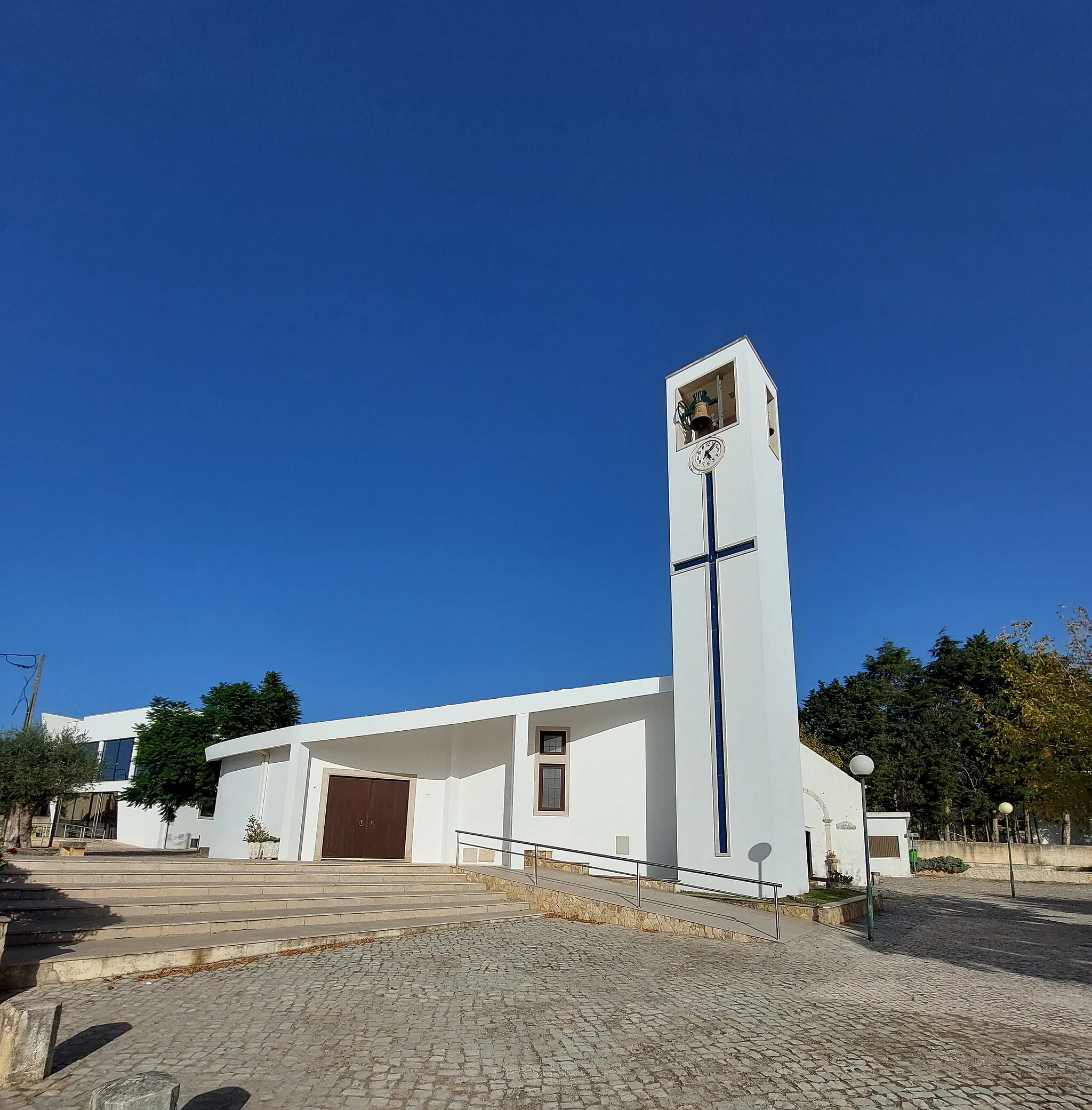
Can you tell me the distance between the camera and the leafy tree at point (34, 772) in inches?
1029

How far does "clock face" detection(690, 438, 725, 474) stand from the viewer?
16984 mm

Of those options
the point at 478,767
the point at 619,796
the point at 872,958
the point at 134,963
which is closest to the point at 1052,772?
the point at 872,958

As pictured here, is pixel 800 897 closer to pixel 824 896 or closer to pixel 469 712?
pixel 824 896

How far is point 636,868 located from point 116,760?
3618cm

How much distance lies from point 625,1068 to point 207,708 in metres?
27.2

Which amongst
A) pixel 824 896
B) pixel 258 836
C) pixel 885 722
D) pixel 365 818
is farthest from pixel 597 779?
pixel 885 722

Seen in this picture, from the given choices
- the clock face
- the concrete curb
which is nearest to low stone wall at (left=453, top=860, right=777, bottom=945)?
the concrete curb

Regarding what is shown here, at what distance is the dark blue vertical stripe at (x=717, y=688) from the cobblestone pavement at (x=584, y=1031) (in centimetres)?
414

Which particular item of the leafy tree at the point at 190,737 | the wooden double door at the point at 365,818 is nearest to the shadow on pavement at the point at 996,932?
the wooden double door at the point at 365,818

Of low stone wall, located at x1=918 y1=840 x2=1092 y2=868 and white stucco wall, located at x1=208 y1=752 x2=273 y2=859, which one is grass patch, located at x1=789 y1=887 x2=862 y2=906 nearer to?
white stucco wall, located at x1=208 y1=752 x2=273 y2=859

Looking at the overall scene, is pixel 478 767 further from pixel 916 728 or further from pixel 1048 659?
pixel 916 728

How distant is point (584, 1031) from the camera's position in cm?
628

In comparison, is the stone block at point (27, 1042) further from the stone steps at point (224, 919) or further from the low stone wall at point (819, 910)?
the low stone wall at point (819, 910)

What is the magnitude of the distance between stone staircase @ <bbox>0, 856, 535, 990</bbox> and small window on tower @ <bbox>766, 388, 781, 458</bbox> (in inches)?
447
